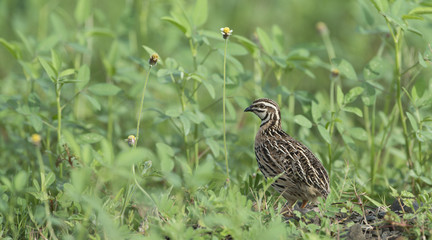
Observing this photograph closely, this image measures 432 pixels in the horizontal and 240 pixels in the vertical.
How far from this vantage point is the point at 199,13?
633cm

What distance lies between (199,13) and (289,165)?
195 cm

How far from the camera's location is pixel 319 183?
5.35 m

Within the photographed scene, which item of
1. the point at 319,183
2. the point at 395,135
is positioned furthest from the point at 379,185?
the point at 319,183

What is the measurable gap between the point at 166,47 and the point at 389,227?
4.62 metres

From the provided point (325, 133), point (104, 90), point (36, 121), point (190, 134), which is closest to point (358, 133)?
point (325, 133)

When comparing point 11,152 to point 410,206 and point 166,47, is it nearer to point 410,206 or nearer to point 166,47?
point 166,47

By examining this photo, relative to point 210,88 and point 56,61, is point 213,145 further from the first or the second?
point 56,61

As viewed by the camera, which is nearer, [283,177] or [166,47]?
[283,177]

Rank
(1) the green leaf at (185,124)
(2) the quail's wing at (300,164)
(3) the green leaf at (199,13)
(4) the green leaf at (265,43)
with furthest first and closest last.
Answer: (4) the green leaf at (265,43) → (3) the green leaf at (199,13) → (1) the green leaf at (185,124) → (2) the quail's wing at (300,164)

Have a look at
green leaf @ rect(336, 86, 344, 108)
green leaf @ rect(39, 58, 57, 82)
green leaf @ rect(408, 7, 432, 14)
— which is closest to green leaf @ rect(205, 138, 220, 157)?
green leaf @ rect(336, 86, 344, 108)

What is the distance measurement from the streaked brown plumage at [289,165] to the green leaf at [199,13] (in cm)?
109

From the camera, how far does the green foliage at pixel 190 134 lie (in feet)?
15.1

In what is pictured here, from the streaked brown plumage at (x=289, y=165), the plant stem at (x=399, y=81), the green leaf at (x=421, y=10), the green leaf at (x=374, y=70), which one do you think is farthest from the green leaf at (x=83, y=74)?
the green leaf at (x=421, y=10)

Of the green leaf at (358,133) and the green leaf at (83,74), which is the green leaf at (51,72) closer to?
the green leaf at (83,74)
